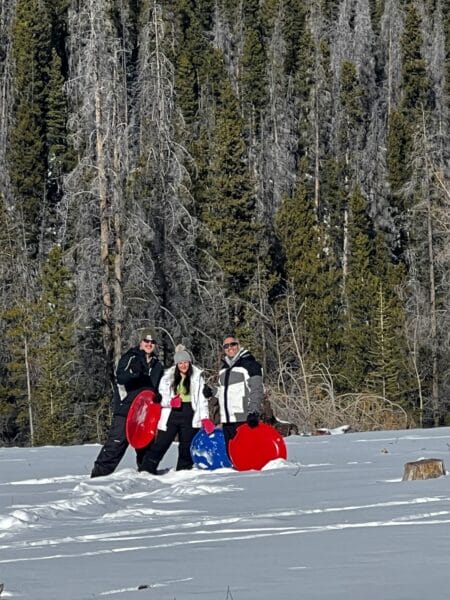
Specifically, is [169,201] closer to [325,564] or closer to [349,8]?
[325,564]

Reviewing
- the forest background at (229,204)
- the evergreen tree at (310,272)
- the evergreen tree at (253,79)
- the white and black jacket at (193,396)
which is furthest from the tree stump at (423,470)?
the evergreen tree at (253,79)

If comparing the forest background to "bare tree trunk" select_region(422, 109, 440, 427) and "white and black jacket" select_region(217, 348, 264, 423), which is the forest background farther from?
"white and black jacket" select_region(217, 348, 264, 423)

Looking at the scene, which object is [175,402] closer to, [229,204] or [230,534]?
[230,534]

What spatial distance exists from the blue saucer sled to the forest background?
11.7 m

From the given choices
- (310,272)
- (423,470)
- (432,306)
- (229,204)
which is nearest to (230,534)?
(423,470)

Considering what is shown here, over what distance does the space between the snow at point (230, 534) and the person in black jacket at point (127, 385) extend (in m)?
0.21

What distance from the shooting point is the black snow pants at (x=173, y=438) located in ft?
41.1

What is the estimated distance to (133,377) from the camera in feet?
40.5

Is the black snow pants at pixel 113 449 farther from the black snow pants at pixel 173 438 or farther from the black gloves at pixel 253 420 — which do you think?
the black gloves at pixel 253 420

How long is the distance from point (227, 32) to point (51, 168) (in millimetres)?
18084

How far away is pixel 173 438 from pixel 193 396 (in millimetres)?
461

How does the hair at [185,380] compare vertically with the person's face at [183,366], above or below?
below

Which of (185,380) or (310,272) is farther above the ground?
(310,272)

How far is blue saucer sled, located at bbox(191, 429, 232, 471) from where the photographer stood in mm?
12758
